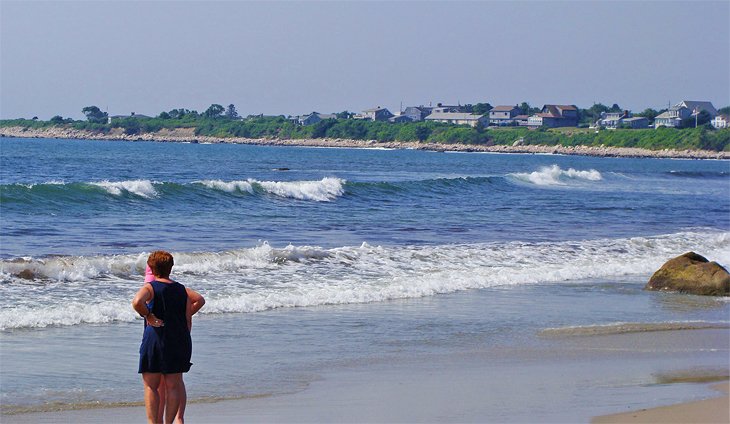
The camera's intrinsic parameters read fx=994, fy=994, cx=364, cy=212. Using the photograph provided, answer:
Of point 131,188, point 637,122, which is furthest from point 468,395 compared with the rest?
point 637,122

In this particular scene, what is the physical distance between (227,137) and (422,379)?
18507cm

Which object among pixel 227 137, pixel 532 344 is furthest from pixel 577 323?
pixel 227 137

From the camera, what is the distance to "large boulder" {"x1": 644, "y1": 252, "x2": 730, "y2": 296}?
650 inches

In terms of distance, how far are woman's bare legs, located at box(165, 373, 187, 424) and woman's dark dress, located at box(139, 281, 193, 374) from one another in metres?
0.07

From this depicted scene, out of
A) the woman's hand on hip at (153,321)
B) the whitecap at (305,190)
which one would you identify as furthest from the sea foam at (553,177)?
the woman's hand on hip at (153,321)

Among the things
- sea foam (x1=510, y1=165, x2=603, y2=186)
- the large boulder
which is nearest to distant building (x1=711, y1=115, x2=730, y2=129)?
sea foam (x1=510, y1=165, x2=603, y2=186)

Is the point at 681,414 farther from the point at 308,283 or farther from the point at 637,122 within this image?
the point at 637,122

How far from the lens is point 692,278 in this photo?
54.9ft

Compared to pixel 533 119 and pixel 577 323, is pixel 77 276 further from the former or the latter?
pixel 533 119

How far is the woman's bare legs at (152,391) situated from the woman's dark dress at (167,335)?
2.1 inches

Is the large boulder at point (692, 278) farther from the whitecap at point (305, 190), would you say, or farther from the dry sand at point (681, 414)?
the whitecap at point (305, 190)

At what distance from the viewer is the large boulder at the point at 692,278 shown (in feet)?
54.1

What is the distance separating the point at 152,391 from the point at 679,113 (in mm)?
184546

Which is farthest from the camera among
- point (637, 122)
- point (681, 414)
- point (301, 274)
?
point (637, 122)
